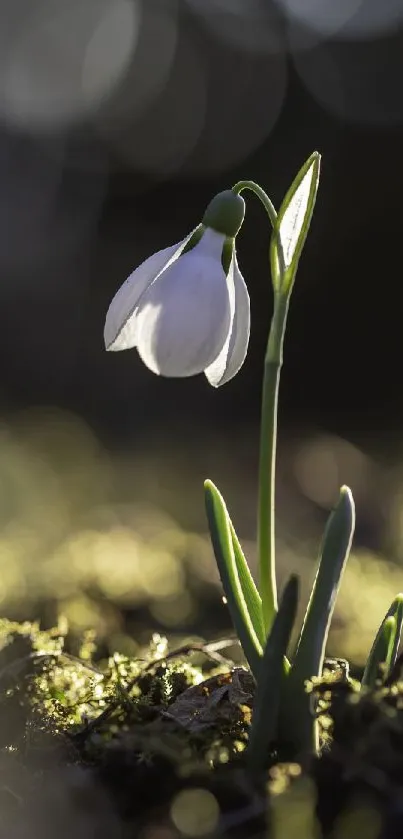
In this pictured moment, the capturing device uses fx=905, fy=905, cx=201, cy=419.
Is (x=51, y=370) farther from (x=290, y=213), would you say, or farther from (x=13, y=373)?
(x=290, y=213)

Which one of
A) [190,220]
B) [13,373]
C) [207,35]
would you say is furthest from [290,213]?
[207,35]

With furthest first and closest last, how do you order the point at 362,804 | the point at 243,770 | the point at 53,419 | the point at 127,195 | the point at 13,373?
the point at 127,195 < the point at 13,373 < the point at 53,419 < the point at 243,770 < the point at 362,804

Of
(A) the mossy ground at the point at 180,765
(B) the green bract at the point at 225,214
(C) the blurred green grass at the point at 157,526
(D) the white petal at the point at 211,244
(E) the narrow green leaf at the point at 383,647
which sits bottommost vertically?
(C) the blurred green grass at the point at 157,526

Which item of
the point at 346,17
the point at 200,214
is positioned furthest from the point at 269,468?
the point at 346,17

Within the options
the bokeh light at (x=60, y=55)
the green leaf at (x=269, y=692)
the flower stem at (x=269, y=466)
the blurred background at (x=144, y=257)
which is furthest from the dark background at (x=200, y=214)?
the green leaf at (x=269, y=692)

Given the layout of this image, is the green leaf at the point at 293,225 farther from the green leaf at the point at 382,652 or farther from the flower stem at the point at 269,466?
the green leaf at the point at 382,652
